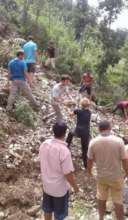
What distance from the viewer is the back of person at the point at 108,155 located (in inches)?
251

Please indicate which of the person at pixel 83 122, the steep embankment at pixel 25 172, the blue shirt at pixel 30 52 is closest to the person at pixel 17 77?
the steep embankment at pixel 25 172

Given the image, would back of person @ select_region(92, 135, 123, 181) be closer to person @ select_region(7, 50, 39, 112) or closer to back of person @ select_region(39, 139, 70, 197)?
back of person @ select_region(39, 139, 70, 197)

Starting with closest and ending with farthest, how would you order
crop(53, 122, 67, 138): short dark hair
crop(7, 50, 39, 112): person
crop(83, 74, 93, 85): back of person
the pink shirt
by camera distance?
the pink shirt < crop(53, 122, 67, 138): short dark hair < crop(7, 50, 39, 112): person < crop(83, 74, 93, 85): back of person

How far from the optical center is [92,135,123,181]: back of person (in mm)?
6367

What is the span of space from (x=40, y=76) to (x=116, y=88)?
7.71 metres

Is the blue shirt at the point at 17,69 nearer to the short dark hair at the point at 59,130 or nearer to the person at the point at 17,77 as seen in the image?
the person at the point at 17,77

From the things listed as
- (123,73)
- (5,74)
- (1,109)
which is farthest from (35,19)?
(1,109)

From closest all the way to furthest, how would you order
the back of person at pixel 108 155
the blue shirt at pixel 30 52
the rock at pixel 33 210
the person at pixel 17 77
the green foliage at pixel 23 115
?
1. the back of person at pixel 108 155
2. the rock at pixel 33 210
3. the person at pixel 17 77
4. the green foliage at pixel 23 115
5. the blue shirt at pixel 30 52

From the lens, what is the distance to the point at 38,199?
26.9 ft

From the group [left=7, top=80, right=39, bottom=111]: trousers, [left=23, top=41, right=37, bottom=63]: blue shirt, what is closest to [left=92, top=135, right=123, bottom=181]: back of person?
[left=7, top=80, right=39, bottom=111]: trousers

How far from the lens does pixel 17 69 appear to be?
1145 cm

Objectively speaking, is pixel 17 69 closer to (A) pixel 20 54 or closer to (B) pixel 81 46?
(A) pixel 20 54

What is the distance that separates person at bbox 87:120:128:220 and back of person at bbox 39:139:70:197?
2.82 ft

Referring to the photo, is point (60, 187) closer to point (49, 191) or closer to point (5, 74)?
point (49, 191)
